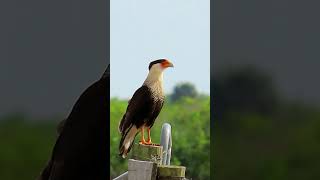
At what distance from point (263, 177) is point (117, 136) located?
36.3 inches

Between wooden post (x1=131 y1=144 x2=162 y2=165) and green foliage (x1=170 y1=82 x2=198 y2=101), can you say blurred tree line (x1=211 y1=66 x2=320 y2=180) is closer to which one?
green foliage (x1=170 y1=82 x2=198 y2=101)

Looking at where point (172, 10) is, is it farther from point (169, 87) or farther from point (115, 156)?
point (115, 156)

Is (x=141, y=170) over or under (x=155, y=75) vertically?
under

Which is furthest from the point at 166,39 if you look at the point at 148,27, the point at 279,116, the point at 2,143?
the point at 2,143

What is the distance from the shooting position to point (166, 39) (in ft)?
13.4

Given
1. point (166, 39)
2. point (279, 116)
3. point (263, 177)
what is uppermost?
point (166, 39)

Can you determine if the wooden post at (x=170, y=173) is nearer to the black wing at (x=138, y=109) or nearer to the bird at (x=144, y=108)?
the bird at (x=144, y=108)

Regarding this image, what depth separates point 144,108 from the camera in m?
4.12

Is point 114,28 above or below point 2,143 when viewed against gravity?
above

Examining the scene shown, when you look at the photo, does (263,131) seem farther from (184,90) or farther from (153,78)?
(153,78)

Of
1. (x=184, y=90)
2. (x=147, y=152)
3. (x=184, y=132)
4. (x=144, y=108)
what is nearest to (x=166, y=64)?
(x=184, y=90)

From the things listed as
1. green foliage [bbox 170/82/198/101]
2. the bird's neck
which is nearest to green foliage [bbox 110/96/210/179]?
green foliage [bbox 170/82/198/101]

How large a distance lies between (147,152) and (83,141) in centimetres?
46

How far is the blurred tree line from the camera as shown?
439 cm
